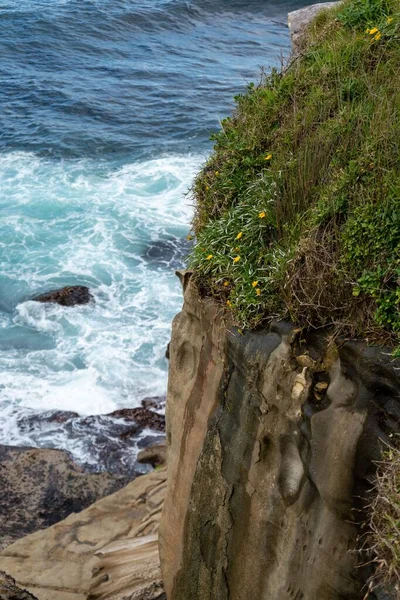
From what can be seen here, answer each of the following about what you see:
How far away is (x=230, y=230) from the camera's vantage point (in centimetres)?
701

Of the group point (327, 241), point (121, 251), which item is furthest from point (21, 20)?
point (327, 241)

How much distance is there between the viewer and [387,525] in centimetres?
506

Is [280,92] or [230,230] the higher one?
[280,92]

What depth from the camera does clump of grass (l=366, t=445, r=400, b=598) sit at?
4906mm

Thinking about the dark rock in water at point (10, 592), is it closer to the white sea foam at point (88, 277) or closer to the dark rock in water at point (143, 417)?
the white sea foam at point (88, 277)

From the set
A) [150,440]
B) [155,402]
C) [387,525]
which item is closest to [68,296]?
[155,402]

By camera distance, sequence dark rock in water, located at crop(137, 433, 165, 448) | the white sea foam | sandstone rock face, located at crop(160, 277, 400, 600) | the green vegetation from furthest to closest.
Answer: the white sea foam, dark rock in water, located at crop(137, 433, 165, 448), the green vegetation, sandstone rock face, located at crop(160, 277, 400, 600)

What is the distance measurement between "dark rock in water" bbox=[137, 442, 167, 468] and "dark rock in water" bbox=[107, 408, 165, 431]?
2.41ft

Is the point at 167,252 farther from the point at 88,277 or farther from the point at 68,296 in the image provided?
the point at 68,296

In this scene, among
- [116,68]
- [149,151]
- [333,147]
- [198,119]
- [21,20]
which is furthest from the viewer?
[21,20]

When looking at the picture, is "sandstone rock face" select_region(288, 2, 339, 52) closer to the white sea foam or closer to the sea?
the sea

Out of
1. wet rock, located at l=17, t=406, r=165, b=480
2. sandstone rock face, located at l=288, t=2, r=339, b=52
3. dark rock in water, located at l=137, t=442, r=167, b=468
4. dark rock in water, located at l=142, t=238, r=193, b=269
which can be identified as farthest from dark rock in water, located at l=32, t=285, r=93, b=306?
sandstone rock face, located at l=288, t=2, r=339, b=52

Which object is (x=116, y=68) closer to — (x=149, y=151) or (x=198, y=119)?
(x=198, y=119)

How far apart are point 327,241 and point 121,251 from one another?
13.3 m
